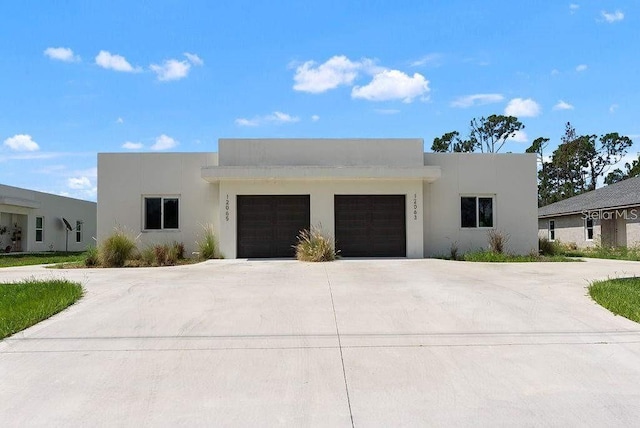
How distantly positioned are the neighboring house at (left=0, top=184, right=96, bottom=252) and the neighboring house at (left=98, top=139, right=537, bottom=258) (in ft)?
44.9

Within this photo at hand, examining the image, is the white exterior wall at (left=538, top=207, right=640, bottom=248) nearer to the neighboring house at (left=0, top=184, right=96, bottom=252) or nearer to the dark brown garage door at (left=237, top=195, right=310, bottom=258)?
the dark brown garage door at (left=237, top=195, right=310, bottom=258)

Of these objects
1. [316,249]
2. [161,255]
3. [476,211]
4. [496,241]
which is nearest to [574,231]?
[476,211]

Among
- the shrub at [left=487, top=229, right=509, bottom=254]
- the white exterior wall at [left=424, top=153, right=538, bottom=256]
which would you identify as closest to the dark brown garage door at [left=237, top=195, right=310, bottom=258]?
the white exterior wall at [left=424, top=153, right=538, bottom=256]

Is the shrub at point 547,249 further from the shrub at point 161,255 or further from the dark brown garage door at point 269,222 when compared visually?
the shrub at point 161,255

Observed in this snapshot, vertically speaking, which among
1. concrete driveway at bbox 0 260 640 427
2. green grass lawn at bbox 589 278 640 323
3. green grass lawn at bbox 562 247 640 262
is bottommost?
concrete driveway at bbox 0 260 640 427

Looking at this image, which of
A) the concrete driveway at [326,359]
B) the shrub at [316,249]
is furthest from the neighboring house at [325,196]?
the concrete driveway at [326,359]

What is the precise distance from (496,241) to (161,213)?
40.6 ft

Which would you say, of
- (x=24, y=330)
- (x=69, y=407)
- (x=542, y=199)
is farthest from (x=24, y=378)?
(x=542, y=199)

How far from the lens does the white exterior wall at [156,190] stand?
19234mm

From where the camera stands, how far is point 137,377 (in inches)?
218

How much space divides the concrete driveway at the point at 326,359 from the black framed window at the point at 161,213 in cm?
940

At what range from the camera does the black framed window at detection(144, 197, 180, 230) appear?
19422mm

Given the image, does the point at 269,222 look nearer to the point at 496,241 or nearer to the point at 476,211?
the point at 476,211

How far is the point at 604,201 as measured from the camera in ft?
89.1
